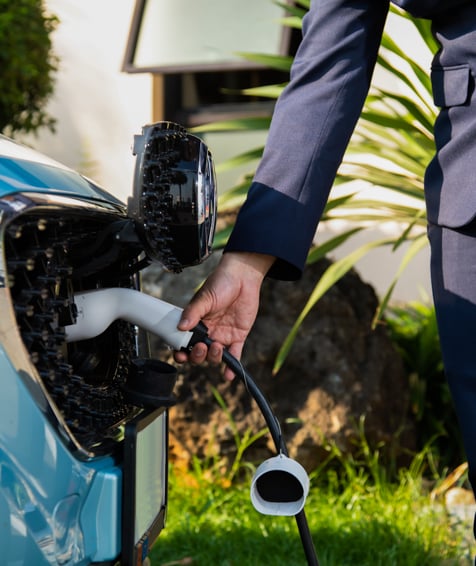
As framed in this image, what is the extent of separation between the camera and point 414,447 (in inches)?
127

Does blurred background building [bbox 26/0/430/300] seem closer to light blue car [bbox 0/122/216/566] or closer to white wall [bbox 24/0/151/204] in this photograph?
white wall [bbox 24/0/151/204]

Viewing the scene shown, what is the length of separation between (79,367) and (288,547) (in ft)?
4.29

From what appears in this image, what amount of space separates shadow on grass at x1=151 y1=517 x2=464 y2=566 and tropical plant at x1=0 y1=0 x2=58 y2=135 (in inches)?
118

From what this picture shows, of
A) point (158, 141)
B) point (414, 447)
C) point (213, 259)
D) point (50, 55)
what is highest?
point (158, 141)

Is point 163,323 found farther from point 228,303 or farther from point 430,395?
point 430,395

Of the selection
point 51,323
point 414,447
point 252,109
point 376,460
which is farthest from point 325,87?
point 252,109

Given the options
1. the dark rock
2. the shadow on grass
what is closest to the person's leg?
the shadow on grass

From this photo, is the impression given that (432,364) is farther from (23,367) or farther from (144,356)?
(23,367)

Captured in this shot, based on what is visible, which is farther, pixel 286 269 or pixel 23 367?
pixel 286 269

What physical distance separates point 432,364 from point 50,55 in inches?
116

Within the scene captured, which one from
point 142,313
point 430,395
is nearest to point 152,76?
point 430,395

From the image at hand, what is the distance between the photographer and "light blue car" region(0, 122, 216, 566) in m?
1.01

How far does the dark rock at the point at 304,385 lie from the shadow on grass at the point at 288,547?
411 millimetres

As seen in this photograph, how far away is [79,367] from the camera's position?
1345mm
